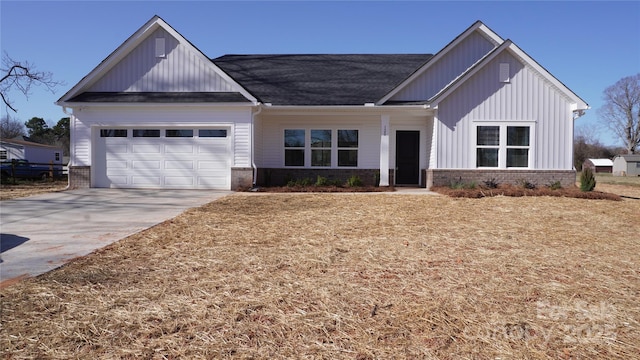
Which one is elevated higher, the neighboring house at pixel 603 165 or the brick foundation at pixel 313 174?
the neighboring house at pixel 603 165

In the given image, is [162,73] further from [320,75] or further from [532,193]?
→ [532,193]

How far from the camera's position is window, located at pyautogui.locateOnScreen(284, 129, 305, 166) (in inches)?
628

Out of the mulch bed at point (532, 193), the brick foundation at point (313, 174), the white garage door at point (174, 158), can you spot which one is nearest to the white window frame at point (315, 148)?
the brick foundation at point (313, 174)

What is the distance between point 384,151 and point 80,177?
11.6 m

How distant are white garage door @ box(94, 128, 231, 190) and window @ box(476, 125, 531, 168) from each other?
31.2ft

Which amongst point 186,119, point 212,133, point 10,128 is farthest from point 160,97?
point 10,128

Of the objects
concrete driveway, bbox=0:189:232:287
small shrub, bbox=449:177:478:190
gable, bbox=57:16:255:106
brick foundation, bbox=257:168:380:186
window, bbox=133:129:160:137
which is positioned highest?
gable, bbox=57:16:255:106

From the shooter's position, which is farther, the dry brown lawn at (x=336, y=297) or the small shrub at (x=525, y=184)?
the small shrub at (x=525, y=184)

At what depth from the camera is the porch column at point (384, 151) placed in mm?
14516

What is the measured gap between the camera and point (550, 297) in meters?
3.56

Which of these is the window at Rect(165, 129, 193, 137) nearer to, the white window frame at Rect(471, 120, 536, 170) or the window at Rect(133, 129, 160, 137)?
the window at Rect(133, 129, 160, 137)

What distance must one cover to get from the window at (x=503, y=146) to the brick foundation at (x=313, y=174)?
13.6 feet

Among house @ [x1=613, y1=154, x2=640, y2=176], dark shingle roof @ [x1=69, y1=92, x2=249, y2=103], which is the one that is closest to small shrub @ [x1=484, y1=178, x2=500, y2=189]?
dark shingle roof @ [x1=69, y1=92, x2=249, y2=103]

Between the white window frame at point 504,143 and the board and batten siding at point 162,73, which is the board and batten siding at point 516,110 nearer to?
the white window frame at point 504,143
